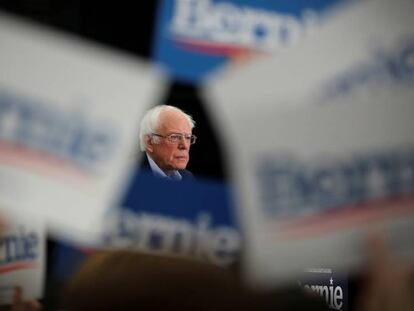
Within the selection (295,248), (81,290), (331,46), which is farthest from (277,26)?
(81,290)

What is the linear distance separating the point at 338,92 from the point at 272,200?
0.52 ft

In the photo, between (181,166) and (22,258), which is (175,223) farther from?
(22,258)

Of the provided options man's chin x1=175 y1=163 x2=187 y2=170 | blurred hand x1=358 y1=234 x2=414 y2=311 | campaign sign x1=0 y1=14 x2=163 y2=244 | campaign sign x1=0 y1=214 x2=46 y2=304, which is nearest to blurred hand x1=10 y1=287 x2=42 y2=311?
campaign sign x1=0 y1=214 x2=46 y2=304

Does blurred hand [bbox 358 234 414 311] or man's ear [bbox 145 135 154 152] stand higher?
man's ear [bbox 145 135 154 152]

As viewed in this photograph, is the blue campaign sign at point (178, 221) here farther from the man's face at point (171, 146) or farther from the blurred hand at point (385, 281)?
the blurred hand at point (385, 281)

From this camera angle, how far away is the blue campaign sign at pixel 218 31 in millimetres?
745

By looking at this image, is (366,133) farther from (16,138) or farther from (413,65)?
(16,138)

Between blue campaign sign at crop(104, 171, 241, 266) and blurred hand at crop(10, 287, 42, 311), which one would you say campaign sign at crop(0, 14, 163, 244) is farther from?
blurred hand at crop(10, 287, 42, 311)

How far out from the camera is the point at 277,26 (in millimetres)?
780

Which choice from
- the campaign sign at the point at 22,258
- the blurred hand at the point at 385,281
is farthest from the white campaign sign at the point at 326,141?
the campaign sign at the point at 22,258

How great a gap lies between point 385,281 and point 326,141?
7.3 inches

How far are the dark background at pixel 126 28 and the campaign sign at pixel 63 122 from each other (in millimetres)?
16

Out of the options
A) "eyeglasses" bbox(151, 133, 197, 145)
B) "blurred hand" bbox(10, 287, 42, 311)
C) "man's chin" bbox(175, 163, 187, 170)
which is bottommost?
"blurred hand" bbox(10, 287, 42, 311)

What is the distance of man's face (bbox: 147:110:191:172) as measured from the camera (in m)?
0.81
